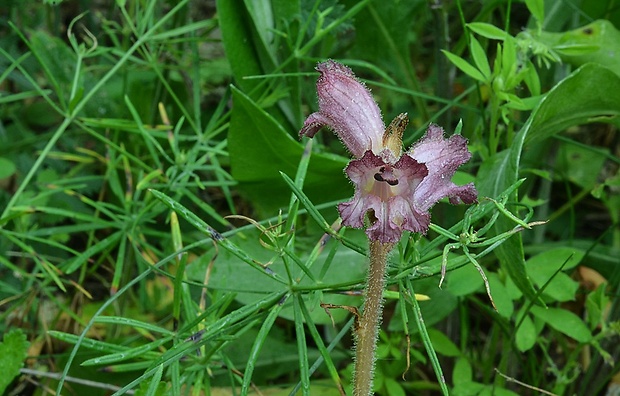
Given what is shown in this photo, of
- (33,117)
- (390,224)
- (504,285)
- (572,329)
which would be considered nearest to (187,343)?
(390,224)

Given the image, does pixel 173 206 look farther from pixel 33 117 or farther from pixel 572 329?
pixel 33 117

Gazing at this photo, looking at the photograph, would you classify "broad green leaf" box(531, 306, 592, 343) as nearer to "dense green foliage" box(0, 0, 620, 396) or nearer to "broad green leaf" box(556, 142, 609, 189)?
"dense green foliage" box(0, 0, 620, 396)

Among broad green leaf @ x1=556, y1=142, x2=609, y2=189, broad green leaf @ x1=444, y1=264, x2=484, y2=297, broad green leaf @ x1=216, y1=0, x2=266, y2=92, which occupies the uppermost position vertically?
broad green leaf @ x1=556, y1=142, x2=609, y2=189

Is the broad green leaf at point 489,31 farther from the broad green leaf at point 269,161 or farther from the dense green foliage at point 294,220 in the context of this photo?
the broad green leaf at point 269,161

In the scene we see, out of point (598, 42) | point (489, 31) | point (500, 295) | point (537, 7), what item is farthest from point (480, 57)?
point (500, 295)

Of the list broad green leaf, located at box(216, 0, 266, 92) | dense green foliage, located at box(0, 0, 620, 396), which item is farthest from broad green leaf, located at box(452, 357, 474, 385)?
broad green leaf, located at box(216, 0, 266, 92)
